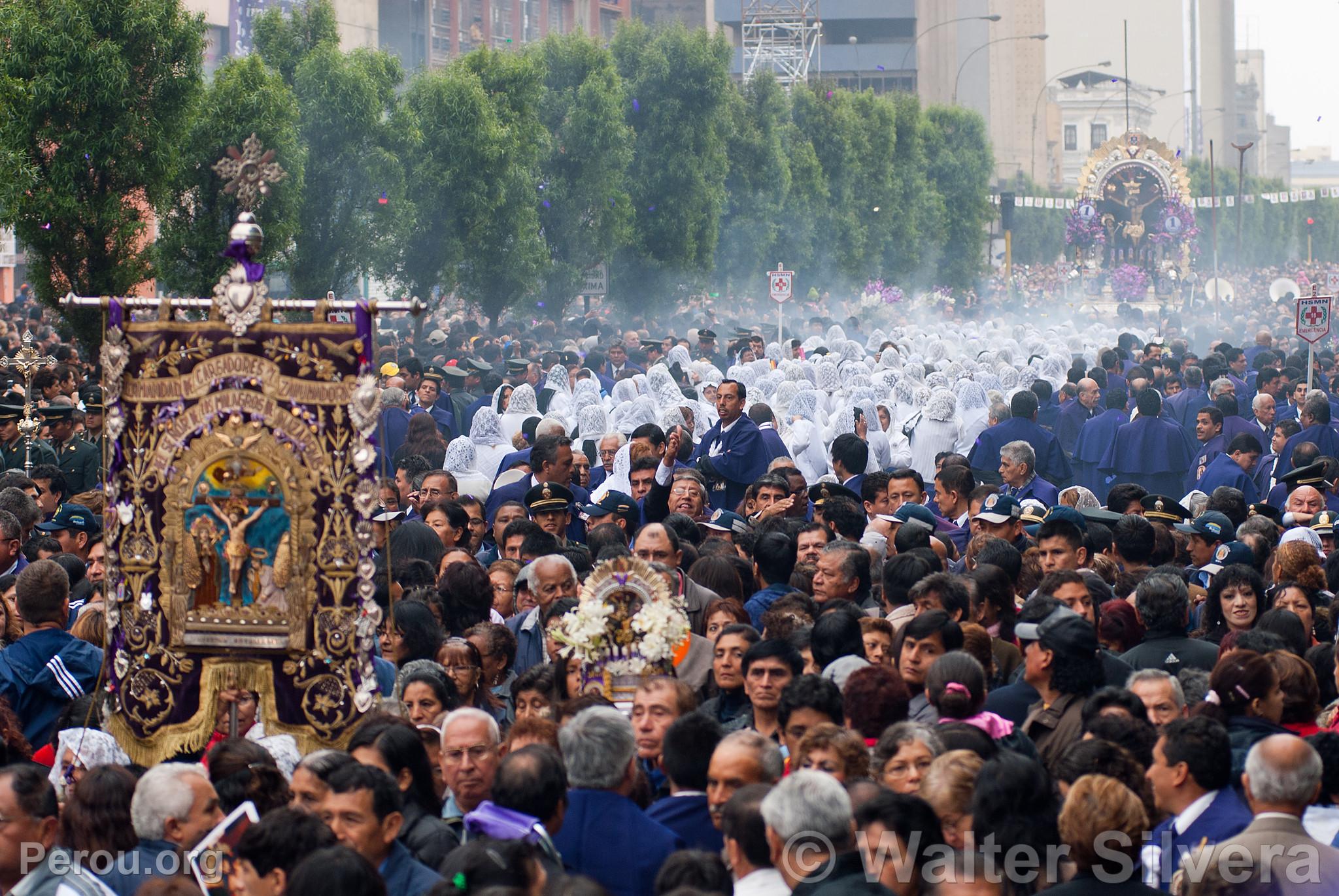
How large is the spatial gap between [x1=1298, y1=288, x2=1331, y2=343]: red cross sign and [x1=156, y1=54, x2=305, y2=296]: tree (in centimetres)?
1116

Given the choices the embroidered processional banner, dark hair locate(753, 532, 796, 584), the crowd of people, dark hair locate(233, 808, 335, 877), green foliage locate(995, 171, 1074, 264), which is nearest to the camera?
dark hair locate(233, 808, 335, 877)

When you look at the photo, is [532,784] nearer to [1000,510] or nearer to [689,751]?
[689,751]

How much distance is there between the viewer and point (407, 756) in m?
6.10

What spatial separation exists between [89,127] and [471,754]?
1276cm

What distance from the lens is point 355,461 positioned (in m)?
6.86

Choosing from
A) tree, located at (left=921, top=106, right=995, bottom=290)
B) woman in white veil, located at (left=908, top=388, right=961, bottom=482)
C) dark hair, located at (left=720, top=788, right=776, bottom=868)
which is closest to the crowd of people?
dark hair, located at (left=720, top=788, right=776, bottom=868)

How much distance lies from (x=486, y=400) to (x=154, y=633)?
12.1m

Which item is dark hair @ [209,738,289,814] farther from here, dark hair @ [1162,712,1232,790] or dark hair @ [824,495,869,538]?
dark hair @ [824,495,869,538]

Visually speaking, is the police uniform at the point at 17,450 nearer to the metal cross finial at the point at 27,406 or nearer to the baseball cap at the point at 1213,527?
the metal cross finial at the point at 27,406

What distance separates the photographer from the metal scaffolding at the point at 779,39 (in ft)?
238

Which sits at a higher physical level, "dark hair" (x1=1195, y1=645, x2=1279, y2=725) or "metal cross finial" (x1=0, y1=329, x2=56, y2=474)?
"metal cross finial" (x1=0, y1=329, x2=56, y2=474)

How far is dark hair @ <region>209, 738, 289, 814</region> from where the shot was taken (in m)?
5.90

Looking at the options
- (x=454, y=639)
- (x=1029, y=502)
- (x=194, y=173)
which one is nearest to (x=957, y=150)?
(x=194, y=173)

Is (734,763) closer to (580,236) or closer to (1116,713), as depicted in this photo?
(1116,713)
